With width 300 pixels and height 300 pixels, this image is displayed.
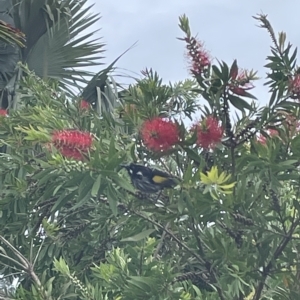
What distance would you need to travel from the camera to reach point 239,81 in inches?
104

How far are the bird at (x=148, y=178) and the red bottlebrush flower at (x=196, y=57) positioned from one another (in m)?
0.41

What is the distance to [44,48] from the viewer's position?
5.84 metres

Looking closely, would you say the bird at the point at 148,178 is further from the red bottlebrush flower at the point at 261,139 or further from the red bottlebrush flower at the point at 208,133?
the red bottlebrush flower at the point at 261,139

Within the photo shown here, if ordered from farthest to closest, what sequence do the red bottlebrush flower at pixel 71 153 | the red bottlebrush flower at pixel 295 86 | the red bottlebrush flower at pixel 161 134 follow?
1. the red bottlebrush flower at pixel 295 86
2. the red bottlebrush flower at pixel 161 134
3. the red bottlebrush flower at pixel 71 153

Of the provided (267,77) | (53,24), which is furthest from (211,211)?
(53,24)

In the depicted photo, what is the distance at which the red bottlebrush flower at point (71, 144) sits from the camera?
244 cm

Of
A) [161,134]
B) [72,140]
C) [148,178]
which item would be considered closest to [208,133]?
[161,134]

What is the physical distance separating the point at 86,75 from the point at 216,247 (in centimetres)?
363

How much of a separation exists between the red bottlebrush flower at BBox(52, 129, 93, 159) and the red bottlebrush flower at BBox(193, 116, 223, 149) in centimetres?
41

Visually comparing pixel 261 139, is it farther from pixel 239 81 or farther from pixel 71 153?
pixel 71 153

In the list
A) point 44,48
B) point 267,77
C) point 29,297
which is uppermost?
point 44,48

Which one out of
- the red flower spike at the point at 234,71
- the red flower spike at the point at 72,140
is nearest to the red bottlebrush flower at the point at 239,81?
the red flower spike at the point at 234,71

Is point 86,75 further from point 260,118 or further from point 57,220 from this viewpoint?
point 260,118

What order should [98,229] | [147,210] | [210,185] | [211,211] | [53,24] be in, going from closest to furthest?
[210,185], [211,211], [147,210], [98,229], [53,24]
